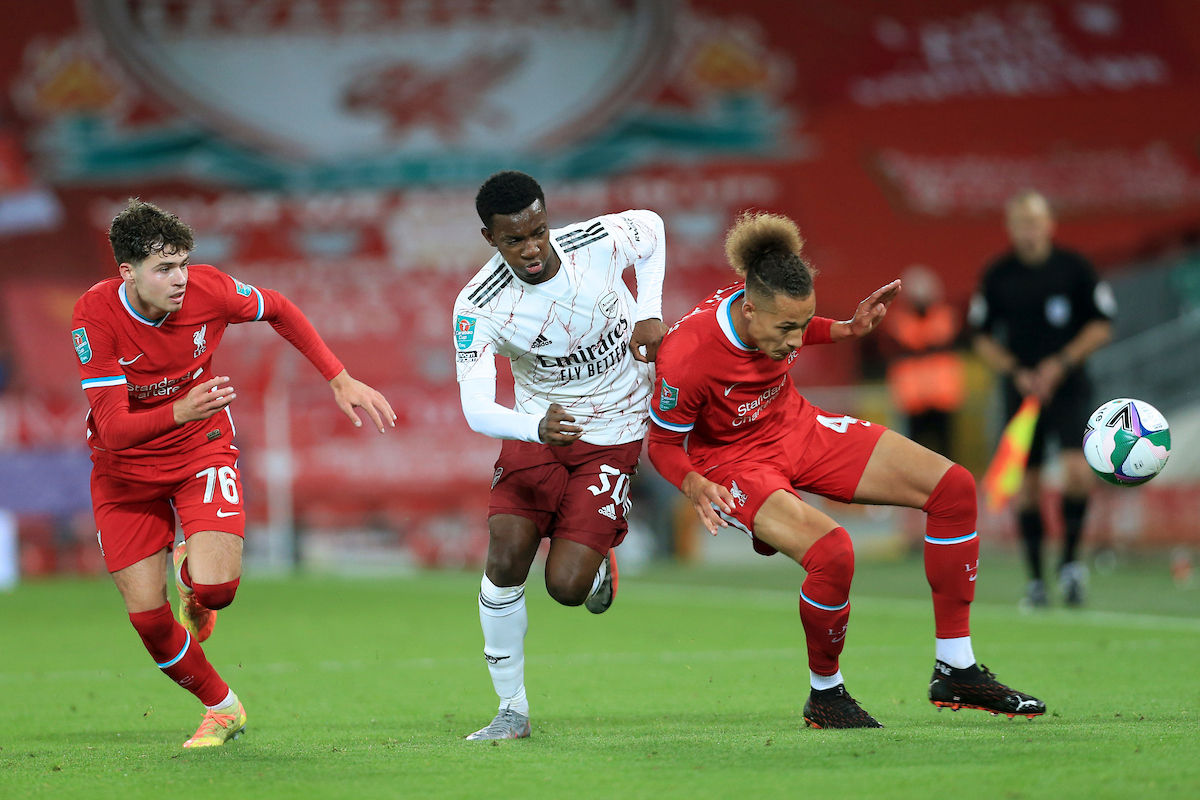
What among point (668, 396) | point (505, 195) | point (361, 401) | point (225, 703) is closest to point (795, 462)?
→ point (668, 396)

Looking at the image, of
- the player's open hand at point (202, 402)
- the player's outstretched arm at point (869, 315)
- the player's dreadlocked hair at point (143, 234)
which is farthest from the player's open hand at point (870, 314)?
the player's dreadlocked hair at point (143, 234)

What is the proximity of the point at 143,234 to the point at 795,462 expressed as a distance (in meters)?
2.42

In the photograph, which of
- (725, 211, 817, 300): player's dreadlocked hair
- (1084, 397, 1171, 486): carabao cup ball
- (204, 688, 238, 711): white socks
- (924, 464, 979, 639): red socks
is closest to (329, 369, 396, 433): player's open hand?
(204, 688, 238, 711): white socks

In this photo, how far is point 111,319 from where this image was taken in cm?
503

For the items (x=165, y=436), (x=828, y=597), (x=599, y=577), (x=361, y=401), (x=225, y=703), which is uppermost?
(x=361, y=401)

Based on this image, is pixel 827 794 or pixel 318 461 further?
pixel 318 461

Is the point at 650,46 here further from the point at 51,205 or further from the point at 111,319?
the point at 111,319

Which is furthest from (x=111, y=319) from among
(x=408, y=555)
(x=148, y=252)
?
(x=408, y=555)

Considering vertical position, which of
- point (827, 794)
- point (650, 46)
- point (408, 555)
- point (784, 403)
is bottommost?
point (408, 555)

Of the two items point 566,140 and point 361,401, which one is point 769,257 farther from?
point 566,140

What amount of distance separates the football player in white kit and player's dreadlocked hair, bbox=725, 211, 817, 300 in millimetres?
492

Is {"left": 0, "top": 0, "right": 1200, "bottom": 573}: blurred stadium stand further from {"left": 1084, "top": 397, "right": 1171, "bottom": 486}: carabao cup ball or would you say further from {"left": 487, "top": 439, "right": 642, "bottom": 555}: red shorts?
{"left": 487, "top": 439, "right": 642, "bottom": 555}: red shorts

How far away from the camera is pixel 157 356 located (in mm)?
5137

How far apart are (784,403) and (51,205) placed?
601 inches
